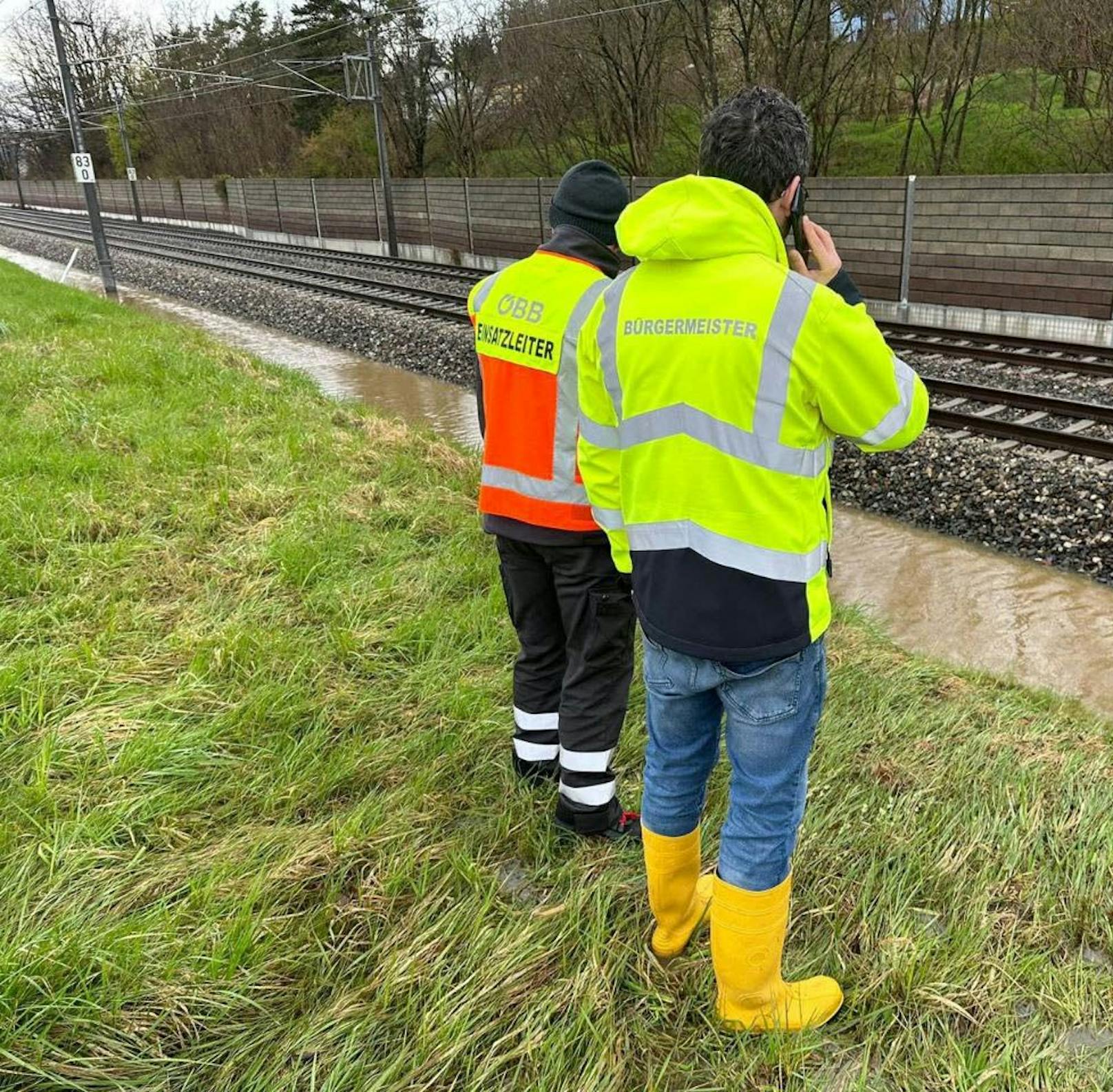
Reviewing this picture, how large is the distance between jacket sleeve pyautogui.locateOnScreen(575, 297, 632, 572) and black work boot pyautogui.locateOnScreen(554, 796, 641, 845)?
98cm

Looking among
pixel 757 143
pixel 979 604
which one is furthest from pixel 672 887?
pixel 979 604

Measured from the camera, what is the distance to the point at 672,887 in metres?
2.41

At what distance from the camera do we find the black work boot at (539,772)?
322 centimetres

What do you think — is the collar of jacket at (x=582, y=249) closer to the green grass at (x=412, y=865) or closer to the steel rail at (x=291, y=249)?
the green grass at (x=412, y=865)

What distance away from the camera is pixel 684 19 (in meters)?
21.8

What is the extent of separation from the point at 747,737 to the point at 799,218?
122 centimetres

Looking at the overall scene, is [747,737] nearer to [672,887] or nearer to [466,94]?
[672,887]

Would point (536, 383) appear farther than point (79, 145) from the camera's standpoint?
No

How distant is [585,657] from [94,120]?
236ft

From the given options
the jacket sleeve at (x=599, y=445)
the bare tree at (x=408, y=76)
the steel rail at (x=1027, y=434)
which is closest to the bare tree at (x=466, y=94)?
the bare tree at (x=408, y=76)

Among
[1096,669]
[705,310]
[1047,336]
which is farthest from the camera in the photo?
[1047,336]

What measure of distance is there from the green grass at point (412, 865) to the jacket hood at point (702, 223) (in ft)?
6.05

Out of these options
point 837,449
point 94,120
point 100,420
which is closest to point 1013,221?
point 837,449

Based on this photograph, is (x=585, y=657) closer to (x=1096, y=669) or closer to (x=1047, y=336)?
(x=1096, y=669)
